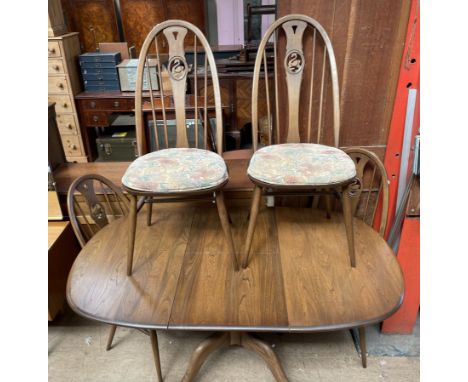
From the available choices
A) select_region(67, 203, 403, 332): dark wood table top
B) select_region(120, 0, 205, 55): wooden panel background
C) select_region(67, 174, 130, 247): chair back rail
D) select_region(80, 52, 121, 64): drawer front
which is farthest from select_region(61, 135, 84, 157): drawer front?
select_region(67, 203, 403, 332): dark wood table top

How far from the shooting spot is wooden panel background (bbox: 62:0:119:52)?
3.64 meters

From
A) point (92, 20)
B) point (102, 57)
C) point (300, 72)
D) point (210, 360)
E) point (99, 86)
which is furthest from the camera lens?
point (92, 20)

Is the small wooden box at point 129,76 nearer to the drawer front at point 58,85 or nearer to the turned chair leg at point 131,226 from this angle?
the drawer front at point 58,85

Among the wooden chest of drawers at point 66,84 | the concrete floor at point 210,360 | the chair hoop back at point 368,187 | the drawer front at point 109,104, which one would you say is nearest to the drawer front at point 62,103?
the wooden chest of drawers at point 66,84

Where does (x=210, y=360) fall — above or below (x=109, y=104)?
below

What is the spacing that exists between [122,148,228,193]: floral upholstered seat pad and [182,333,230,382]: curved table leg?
0.68 metres

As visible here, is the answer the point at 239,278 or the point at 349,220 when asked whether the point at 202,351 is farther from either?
the point at 349,220

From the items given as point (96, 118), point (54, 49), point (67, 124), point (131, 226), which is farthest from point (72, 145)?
point (131, 226)

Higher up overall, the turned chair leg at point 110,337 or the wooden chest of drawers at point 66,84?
the wooden chest of drawers at point 66,84

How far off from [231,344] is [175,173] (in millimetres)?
783

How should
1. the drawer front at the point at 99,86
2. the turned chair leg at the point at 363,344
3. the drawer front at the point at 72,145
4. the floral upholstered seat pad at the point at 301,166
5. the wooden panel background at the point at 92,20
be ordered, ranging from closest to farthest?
the floral upholstered seat pad at the point at 301,166, the turned chair leg at the point at 363,344, the drawer front at the point at 99,86, the drawer front at the point at 72,145, the wooden panel background at the point at 92,20

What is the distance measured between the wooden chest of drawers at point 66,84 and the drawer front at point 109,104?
0.14m

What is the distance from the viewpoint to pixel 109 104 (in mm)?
3205

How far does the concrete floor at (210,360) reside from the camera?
152 centimetres
